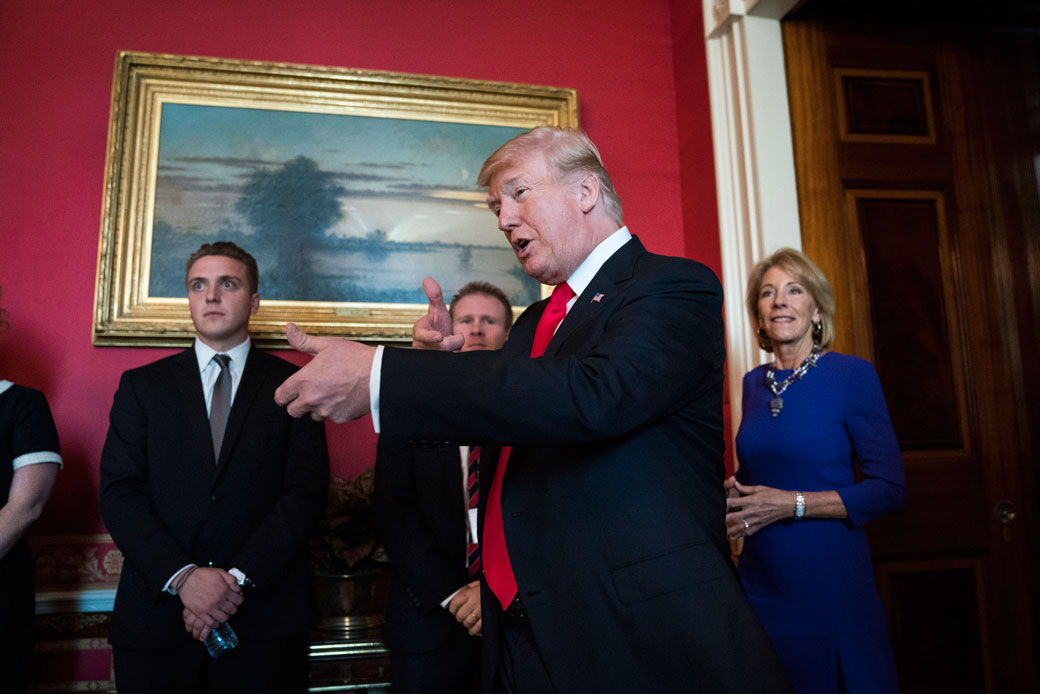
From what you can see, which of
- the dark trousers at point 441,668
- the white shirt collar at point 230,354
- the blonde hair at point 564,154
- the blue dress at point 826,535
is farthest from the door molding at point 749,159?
the white shirt collar at point 230,354

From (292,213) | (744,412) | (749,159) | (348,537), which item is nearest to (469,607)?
(348,537)

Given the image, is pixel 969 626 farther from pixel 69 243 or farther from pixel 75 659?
pixel 69 243

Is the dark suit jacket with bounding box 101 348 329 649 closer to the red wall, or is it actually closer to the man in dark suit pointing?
the red wall

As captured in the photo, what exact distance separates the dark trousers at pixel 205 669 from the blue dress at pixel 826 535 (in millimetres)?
1520

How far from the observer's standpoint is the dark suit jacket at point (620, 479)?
1.10 metres

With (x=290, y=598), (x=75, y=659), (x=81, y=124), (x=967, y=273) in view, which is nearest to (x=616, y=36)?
(x=967, y=273)

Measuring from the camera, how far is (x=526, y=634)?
1.41 metres

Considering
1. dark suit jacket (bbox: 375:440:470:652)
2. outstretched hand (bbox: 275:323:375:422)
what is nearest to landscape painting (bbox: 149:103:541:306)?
dark suit jacket (bbox: 375:440:470:652)

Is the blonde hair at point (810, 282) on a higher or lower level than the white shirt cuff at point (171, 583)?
higher

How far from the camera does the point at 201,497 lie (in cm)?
239

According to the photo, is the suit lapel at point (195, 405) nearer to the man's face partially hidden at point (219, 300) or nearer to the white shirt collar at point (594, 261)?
the man's face partially hidden at point (219, 300)

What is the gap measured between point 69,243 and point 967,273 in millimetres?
3843

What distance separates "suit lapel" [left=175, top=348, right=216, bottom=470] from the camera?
96.3 inches

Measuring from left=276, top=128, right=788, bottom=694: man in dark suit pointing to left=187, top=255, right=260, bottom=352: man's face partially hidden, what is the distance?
1460 mm
